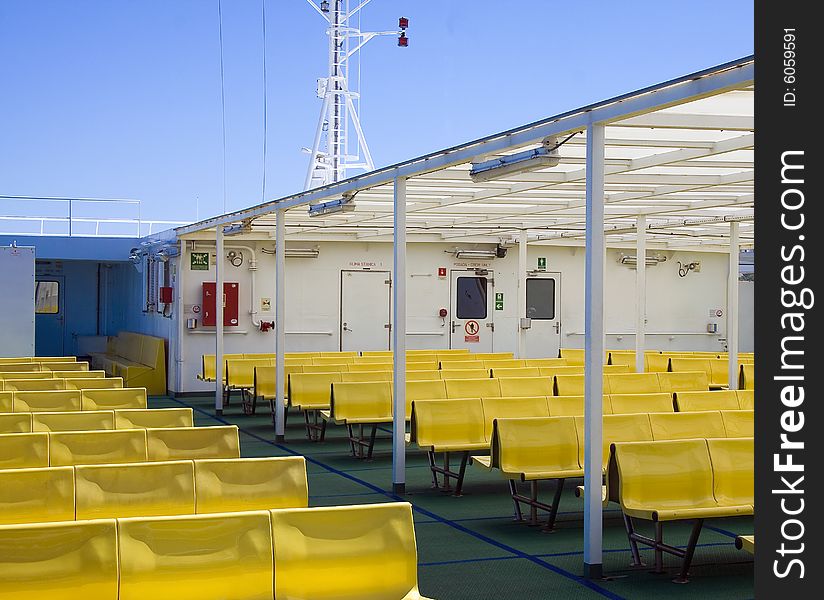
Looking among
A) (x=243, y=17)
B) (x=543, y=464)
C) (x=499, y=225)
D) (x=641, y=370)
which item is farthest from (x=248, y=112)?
(x=543, y=464)

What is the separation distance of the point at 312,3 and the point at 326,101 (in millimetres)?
2470

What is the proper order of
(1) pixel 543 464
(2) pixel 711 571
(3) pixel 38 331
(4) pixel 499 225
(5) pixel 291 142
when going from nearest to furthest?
(2) pixel 711 571
(1) pixel 543 464
(4) pixel 499 225
(3) pixel 38 331
(5) pixel 291 142

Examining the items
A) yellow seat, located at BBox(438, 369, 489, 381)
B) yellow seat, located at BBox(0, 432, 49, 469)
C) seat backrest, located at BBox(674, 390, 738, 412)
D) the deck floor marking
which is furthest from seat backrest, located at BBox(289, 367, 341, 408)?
yellow seat, located at BBox(0, 432, 49, 469)

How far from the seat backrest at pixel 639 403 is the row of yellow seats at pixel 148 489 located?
15.9 feet

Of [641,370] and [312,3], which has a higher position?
[312,3]

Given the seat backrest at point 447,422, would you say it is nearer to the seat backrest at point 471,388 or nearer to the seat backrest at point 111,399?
the seat backrest at point 471,388

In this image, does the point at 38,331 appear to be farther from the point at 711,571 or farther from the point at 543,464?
the point at 711,571

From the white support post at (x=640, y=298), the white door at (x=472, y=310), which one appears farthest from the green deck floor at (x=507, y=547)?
the white door at (x=472, y=310)

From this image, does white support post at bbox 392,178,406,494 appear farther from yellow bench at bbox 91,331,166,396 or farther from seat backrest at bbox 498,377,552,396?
yellow bench at bbox 91,331,166,396

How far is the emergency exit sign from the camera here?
18938 mm

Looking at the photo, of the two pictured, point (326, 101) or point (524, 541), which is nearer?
point (524, 541)

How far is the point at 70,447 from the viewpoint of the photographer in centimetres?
743

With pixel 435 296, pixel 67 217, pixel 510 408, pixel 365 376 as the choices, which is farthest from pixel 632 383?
pixel 67 217

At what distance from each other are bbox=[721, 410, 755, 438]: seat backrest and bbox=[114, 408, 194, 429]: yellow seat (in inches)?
176
